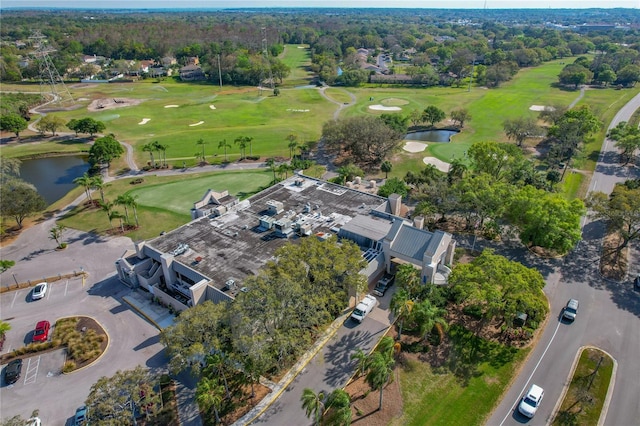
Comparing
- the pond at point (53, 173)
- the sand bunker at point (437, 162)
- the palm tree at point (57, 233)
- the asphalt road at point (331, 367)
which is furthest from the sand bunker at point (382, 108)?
the palm tree at point (57, 233)

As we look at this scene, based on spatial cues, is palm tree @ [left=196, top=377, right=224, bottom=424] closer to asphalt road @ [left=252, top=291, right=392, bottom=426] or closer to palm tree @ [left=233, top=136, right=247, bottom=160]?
asphalt road @ [left=252, top=291, right=392, bottom=426]

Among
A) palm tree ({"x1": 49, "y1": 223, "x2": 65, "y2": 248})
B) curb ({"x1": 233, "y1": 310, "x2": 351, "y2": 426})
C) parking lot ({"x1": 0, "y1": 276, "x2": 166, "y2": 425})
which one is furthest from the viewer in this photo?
palm tree ({"x1": 49, "y1": 223, "x2": 65, "y2": 248})

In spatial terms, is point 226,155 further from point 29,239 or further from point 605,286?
point 605,286

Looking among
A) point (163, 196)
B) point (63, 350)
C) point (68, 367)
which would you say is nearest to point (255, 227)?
point (63, 350)

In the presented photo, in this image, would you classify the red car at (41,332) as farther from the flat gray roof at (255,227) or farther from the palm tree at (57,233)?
the palm tree at (57,233)

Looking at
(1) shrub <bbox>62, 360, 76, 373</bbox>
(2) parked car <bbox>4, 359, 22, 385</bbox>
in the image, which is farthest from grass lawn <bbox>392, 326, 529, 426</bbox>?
(2) parked car <bbox>4, 359, 22, 385</bbox>

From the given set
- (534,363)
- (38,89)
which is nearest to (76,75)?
(38,89)

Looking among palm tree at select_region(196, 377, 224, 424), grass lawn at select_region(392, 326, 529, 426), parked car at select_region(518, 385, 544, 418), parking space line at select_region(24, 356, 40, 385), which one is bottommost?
parking space line at select_region(24, 356, 40, 385)
